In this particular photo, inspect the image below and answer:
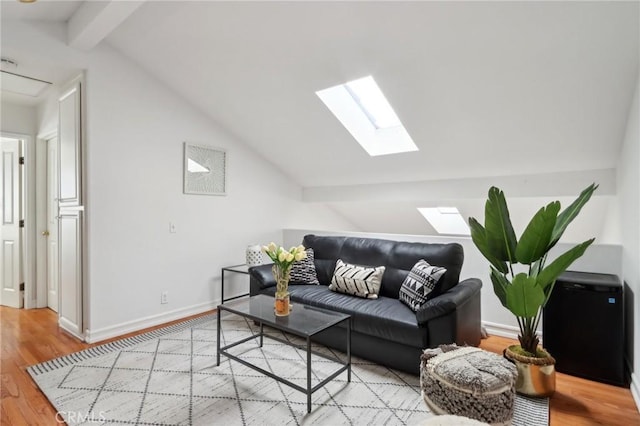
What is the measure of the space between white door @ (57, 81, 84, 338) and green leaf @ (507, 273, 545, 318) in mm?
3626

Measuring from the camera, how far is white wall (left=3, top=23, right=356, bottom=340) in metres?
3.12

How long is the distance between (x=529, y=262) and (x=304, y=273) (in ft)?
6.85

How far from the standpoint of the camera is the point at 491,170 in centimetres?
346

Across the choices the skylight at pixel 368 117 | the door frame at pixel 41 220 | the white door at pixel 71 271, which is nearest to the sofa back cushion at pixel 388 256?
the skylight at pixel 368 117

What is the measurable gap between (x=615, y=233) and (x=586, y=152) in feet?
2.90

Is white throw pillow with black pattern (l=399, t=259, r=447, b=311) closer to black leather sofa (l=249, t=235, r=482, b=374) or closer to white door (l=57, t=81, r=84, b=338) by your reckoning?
black leather sofa (l=249, t=235, r=482, b=374)

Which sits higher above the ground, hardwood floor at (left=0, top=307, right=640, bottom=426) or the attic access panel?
the attic access panel

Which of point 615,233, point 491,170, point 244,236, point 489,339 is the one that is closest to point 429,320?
point 489,339

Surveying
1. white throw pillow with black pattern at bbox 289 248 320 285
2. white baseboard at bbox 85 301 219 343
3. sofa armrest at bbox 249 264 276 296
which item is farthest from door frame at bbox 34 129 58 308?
white throw pillow with black pattern at bbox 289 248 320 285

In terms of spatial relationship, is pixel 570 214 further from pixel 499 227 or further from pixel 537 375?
pixel 537 375

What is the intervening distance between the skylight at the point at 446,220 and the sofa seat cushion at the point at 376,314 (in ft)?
6.67

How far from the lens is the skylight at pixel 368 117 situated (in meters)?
3.45

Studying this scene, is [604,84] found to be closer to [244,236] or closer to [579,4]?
[579,4]

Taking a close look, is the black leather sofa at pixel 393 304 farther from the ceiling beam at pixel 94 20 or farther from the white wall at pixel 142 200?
the ceiling beam at pixel 94 20
